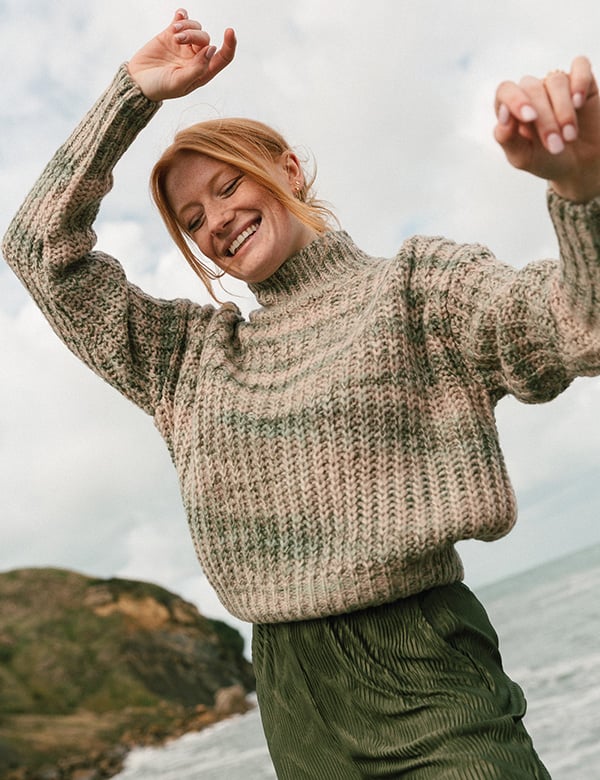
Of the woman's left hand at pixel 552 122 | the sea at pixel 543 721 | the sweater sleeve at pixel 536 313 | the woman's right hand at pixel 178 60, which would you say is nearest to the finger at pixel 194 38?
the woman's right hand at pixel 178 60

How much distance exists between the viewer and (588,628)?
12625 millimetres

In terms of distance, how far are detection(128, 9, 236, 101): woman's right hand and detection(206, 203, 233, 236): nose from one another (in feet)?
0.74

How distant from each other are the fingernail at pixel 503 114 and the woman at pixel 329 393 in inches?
3.1

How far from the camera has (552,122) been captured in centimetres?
125

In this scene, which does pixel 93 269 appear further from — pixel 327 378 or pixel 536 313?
pixel 536 313

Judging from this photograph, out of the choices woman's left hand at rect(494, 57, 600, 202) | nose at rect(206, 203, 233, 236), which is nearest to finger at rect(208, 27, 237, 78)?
nose at rect(206, 203, 233, 236)

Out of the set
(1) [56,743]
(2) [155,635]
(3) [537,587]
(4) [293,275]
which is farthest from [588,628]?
(3) [537,587]

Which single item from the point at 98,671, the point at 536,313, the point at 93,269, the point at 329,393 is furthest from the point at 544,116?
the point at 98,671

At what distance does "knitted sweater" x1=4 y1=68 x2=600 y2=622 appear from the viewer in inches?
64.6

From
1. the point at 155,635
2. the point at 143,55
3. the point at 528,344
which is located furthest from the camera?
the point at 155,635

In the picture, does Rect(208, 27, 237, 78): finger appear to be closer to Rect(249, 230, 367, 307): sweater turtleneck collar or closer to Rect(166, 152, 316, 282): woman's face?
Rect(166, 152, 316, 282): woman's face

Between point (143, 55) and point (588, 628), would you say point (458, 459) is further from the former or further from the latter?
point (588, 628)

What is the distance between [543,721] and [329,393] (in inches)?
247

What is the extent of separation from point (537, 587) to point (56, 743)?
17.9 meters
